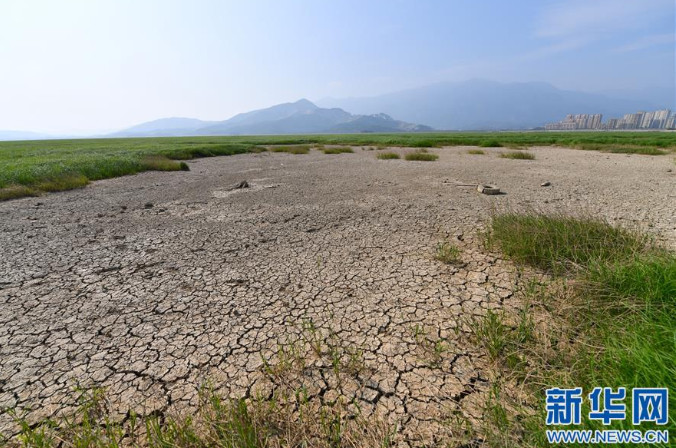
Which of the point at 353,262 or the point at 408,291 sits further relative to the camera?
the point at 353,262

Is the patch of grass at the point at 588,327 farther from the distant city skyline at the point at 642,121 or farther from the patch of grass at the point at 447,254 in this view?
the distant city skyline at the point at 642,121

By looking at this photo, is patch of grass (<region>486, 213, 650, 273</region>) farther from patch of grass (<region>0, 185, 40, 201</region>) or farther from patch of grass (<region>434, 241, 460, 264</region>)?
patch of grass (<region>0, 185, 40, 201</region>)

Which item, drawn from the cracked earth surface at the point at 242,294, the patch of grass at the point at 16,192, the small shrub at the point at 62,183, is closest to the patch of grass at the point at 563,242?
the cracked earth surface at the point at 242,294

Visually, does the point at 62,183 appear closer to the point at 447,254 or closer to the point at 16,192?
the point at 16,192

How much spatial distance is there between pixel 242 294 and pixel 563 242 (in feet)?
11.0

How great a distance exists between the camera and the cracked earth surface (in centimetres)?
169

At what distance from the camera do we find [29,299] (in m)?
2.58

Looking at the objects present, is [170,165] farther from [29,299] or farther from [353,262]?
[353,262]

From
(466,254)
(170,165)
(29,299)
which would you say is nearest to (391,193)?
(466,254)

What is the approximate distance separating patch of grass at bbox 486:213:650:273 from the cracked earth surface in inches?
11.3

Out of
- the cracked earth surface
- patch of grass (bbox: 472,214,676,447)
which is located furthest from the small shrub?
patch of grass (bbox: 472,214,676,447)

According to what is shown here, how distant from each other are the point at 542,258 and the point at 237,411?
3.13 m

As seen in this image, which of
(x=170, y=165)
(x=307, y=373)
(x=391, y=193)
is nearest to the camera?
(x=307, y=373)

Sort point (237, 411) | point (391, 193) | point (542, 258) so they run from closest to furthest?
point (237, 411) → point (542, 258) → point (391, 193)
